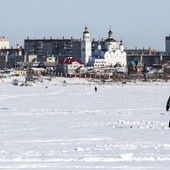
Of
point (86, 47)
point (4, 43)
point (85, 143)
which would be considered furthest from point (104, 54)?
point (85, 143)

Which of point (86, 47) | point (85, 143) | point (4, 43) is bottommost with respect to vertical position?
point (85, 143)

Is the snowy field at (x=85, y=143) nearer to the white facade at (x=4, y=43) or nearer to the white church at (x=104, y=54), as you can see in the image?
the white church at (x=104, y=54)

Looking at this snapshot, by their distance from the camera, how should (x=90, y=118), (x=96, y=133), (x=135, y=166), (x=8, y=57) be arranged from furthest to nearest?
(x=8, y=57) → (x=90, y=118) → (x=96, y=133) → (x=135, y=166)

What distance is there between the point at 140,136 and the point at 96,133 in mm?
1083

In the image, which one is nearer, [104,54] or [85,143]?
[85,143]

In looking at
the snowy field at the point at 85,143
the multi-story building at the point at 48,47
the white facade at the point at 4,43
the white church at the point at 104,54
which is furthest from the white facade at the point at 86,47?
the snowy field at the point at 85,143

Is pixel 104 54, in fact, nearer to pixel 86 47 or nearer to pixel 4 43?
pixel 86 47

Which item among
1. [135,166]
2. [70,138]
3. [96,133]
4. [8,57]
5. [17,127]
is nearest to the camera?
[135,166]

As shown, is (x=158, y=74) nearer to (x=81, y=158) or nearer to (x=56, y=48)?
(x=56, y=48)

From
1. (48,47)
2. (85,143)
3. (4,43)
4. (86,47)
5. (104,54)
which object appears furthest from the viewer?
(4,43)

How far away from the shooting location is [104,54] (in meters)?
123

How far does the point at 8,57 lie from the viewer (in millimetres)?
142500

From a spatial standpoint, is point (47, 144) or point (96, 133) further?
point (96, 133)

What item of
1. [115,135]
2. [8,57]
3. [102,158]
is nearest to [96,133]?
[115,135]
